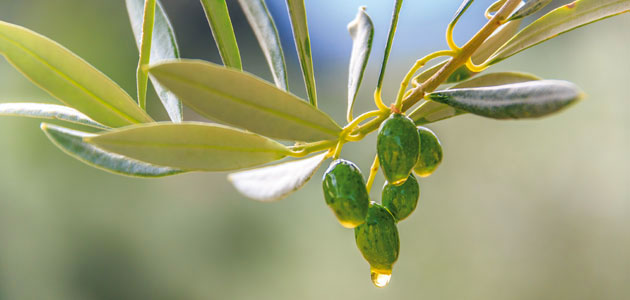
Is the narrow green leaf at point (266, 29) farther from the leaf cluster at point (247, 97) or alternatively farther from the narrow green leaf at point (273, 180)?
the narrow green leaf at point (273, 180)

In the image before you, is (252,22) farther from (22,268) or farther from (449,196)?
(22,268)

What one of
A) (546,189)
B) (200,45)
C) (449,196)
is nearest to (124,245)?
(200,45)

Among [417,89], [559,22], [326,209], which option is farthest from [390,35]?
[326,209]

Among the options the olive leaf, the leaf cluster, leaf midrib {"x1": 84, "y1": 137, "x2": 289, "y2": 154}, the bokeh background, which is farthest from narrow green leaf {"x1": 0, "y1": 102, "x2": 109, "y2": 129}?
the bokeh background

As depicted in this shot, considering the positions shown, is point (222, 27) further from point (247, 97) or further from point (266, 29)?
point (247, 97)

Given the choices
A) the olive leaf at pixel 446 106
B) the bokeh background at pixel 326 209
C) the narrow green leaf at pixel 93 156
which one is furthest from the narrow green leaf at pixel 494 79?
the bokeh background at pixel 326 209

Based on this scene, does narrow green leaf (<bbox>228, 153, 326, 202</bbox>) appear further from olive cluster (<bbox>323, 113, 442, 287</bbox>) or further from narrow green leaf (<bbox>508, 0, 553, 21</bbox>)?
narrow green leaf (<bbox>508, 0, 553, 21</bbox>)
